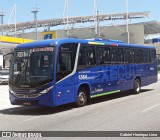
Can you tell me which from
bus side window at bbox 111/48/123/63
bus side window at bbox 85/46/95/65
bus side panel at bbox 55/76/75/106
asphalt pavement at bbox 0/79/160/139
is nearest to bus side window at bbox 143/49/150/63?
bus side window at bbox 111/48/123/63

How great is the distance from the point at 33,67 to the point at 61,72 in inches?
41.0

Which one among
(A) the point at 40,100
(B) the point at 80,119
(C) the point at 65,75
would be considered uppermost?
(C) the point at 65,75

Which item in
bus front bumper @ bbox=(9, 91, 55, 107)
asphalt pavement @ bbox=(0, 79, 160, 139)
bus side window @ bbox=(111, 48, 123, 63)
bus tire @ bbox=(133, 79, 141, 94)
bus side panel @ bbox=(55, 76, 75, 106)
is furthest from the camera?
bus tire @ bbox=(133, 79, 141, 94)

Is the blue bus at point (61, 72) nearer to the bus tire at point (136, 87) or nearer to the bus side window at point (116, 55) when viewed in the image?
the bus side window at point (116, 55)

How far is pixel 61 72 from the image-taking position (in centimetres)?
1323

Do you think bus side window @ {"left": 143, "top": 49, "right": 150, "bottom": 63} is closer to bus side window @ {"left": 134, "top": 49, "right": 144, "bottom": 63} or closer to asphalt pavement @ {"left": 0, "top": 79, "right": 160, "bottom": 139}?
bus side window @ {"left": 134, "top": 49, "right": 144, "bottom": 63}

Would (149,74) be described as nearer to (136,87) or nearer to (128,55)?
(136,87)

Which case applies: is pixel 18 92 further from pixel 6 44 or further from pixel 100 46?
pixel 6 44

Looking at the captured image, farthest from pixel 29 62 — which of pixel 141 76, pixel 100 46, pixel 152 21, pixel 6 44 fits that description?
pixel 152 21

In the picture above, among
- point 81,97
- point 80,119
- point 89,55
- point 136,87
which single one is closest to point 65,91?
Answer: point 81,97

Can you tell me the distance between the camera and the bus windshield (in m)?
12.9

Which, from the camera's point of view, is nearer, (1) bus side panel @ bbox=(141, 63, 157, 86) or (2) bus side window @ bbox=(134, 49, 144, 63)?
(2) bus side window @ bbox=(134, 49, 144, 63)

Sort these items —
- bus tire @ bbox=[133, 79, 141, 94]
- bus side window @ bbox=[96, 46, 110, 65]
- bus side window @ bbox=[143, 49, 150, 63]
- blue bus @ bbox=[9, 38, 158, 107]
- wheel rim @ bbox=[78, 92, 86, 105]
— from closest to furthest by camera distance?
1. blue bus @ bbox=[9, 38, 158, 107]
2. wheel rim @ bbox=[78, 92, 86, 105]
3. bus side window @ bbox=[96, 46, 110, 65]
4. bus tire @ bbox=[133, 79, 141, 94]
5. bus side window @ bbox=[143, 49, 150, 63]

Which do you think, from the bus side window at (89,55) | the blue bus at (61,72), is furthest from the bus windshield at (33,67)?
the bus side window at (89,55)
